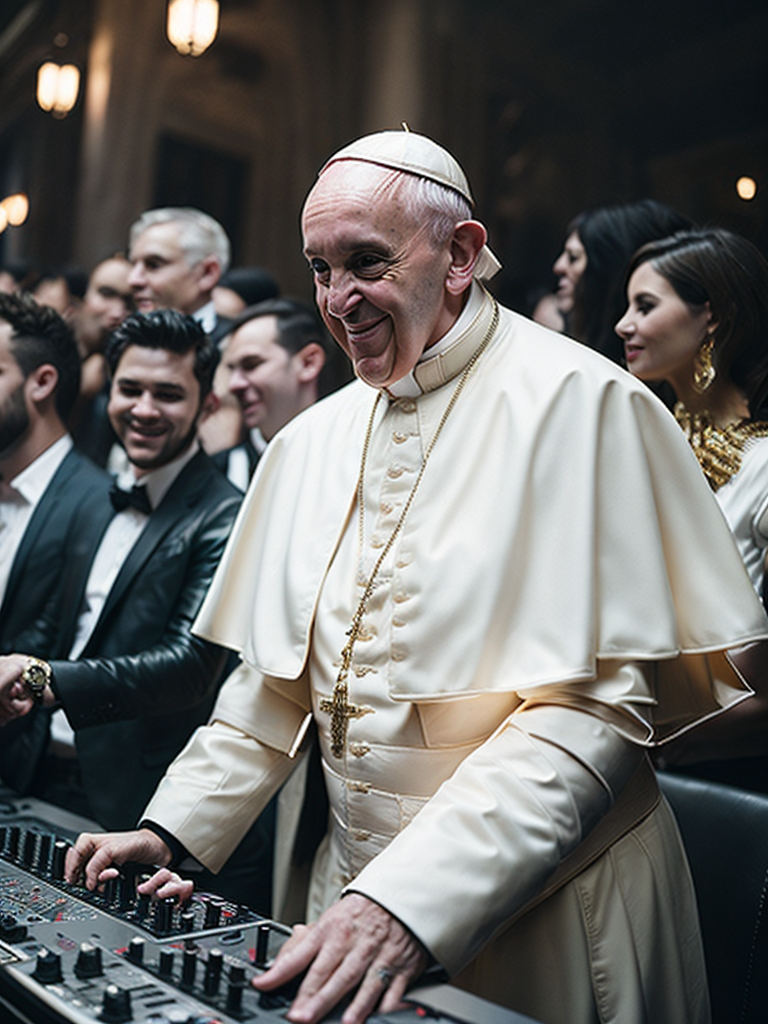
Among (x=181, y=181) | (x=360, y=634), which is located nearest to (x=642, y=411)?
(x=360, y=634)

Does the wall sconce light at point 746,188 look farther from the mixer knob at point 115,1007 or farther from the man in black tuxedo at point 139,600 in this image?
the mixer knob at point 115,1007

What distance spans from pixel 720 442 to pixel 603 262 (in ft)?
2.57

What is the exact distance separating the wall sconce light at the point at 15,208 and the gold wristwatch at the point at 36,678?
8.91 ft

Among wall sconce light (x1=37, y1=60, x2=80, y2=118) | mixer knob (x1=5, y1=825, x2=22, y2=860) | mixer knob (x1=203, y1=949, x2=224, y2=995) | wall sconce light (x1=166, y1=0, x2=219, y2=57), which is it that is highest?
wall sconce light (x1=166, y1=0, x2=219, y2=57)

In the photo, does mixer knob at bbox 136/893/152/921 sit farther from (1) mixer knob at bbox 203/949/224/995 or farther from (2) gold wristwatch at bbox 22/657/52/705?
(2) gold wristwatch at bbox 22/657/52/705

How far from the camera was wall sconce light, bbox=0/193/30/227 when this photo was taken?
488 cm

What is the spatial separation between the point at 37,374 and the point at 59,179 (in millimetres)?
1216

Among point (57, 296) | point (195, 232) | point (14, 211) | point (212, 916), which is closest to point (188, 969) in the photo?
point (212, 916)

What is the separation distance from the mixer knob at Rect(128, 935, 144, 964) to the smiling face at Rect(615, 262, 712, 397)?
1.85m

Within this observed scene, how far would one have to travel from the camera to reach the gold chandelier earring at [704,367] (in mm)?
2744

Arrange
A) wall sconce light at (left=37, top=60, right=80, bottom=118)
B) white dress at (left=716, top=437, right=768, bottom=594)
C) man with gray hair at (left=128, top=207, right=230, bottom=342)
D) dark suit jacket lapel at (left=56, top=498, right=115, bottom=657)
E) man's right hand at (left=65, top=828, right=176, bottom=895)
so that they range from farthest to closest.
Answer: wall sconce light at (left=37, top=60, right=80, bottom=118) < man with gray hair at (left=128, top=207, right=230, bottom=342) < dark suit jacket lapel at (left=56, top=498, right=115, bottom=657) < white dress at (left=716, top=437, right=768, bottom=594) < man's right hand at (left=65, top=828, right=176, bottom=895)

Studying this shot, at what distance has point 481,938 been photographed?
1.68m

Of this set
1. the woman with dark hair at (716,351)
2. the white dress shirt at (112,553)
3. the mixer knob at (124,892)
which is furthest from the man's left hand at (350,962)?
the white dress shirt at (112,553)

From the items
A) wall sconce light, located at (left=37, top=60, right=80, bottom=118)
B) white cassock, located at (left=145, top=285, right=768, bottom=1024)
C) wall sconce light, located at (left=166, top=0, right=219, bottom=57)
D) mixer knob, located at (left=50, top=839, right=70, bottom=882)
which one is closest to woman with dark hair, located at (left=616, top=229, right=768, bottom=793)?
white cassock, located at (left=145, top=285, right=768, bottom=1024)
